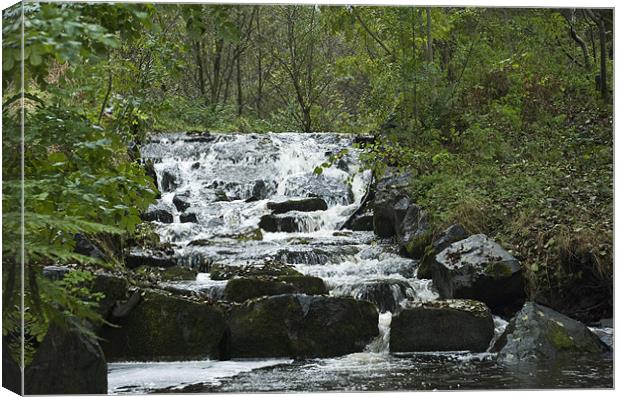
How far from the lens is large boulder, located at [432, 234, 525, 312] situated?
19.9ft

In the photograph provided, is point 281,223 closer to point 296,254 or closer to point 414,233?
point 296,254

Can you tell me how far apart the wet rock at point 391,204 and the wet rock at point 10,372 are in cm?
338

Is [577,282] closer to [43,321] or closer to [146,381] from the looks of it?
[146,381]

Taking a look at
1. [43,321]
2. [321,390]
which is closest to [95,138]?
[43,321]

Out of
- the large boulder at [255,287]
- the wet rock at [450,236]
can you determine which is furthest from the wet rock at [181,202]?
the wet rock at [450,236]

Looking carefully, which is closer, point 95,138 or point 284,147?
point 95,138

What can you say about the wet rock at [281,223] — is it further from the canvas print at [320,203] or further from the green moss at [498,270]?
the green moss at [498,270]

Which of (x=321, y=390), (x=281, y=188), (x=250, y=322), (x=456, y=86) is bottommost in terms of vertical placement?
(x=321, y=390)

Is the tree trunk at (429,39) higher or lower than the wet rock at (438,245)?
higher

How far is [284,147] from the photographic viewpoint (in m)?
6.30

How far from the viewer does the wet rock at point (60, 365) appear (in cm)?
426

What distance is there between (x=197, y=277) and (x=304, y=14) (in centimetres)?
210

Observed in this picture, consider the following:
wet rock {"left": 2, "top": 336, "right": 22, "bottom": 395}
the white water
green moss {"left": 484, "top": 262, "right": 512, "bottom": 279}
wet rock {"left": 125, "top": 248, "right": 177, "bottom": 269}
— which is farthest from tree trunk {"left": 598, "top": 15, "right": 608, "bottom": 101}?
wet rock {"left": 2, "top": 336, "right": 22, "bottom": 395}

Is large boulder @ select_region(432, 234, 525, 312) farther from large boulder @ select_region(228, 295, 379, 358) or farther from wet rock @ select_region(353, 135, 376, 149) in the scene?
wet rock @ select_region(353, 135, 376, 149)
